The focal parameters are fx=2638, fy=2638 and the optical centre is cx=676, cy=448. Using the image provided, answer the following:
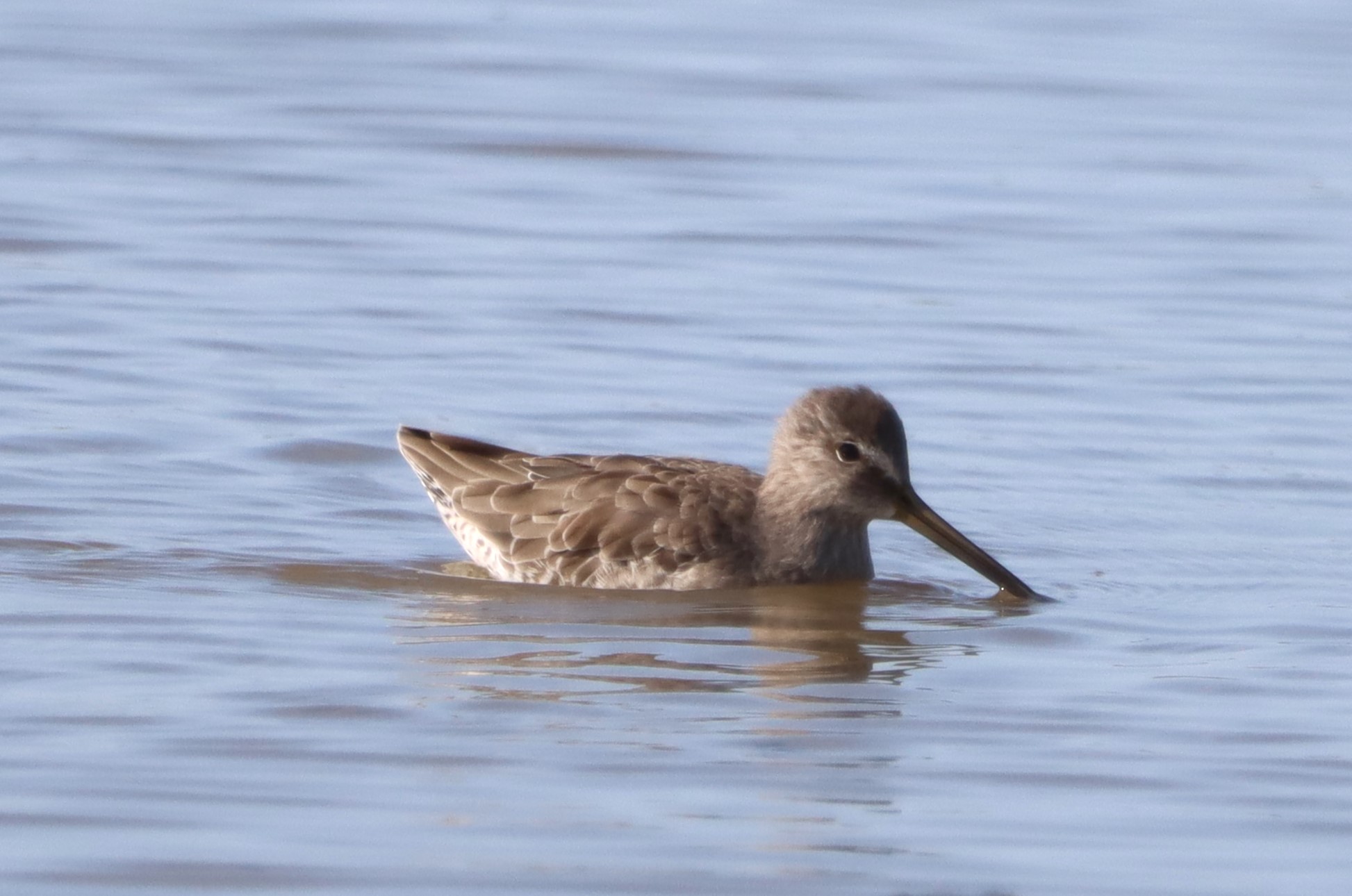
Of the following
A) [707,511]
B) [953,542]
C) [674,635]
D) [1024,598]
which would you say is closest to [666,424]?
[707,511]

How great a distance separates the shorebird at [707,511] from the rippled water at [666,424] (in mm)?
198

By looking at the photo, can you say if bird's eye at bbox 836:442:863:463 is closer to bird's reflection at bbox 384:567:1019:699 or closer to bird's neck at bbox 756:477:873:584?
bird's neck at bbox 756:477:873:584

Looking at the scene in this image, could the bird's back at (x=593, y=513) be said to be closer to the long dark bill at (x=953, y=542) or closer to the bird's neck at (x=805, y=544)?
the bird's neck at (x=805, y=544)

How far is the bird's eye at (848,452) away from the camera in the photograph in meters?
9.95

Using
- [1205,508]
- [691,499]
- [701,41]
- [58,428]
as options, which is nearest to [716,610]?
[691,499]

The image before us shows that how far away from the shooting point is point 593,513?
991 centimetres

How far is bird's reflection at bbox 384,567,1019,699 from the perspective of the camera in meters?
8.13

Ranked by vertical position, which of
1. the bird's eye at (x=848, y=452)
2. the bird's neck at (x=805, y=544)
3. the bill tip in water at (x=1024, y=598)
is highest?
the bird's eye at (x=848, y=452)

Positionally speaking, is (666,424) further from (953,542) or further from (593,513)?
(953,542)

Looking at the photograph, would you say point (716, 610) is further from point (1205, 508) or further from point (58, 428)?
point (58, 428)

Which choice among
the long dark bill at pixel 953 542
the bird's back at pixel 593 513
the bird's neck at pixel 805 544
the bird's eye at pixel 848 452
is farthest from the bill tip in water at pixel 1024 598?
the bird's back at pixel 593 513

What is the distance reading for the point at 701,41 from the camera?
2127 cm

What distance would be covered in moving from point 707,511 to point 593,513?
1.40ft

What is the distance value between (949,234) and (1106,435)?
3946 millimetres
